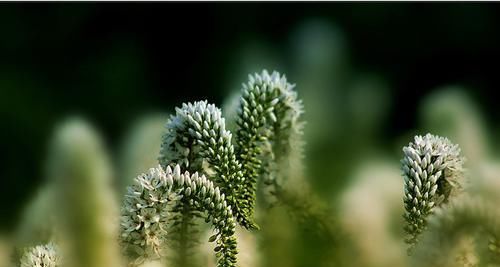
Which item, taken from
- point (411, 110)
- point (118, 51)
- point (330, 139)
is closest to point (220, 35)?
point (118, 51)

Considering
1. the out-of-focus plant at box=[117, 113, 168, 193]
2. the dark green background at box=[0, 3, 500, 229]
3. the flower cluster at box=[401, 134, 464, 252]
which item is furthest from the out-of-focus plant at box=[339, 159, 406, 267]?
the dark green background at box=[0, 3, 500, 229]

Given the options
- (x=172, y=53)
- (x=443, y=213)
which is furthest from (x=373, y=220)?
(x=172, y=53)

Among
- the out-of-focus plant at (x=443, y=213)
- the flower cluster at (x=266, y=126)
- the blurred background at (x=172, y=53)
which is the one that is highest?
the blurred background at (x=172, y=53)

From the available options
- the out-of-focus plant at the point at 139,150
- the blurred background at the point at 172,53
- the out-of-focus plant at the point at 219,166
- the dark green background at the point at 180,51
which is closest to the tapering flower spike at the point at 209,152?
the out-of-focus plant at the point at 219,166

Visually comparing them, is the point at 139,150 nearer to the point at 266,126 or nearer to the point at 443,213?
the point at 266,126

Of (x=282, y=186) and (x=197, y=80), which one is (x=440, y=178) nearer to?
(x=282, y=186)

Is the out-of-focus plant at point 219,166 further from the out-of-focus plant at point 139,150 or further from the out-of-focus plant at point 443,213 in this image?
the out-of-focus plant at point 139,150

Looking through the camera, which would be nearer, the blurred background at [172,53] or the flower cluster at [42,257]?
the flower cluster at [42,257]
